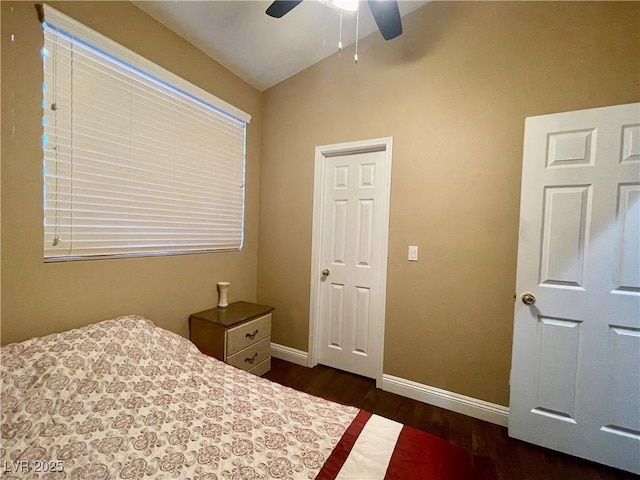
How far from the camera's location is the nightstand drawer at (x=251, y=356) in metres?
2.04

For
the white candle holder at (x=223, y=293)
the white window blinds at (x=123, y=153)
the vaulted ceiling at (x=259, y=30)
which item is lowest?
the white candle holder at (x=223, y=293)

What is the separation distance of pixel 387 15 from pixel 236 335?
7.57 ft

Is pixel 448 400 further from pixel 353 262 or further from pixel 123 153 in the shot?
pixel 123 153

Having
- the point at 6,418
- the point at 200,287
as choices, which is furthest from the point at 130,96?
the point at 6,418

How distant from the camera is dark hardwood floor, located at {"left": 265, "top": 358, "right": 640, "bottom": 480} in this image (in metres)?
1.47

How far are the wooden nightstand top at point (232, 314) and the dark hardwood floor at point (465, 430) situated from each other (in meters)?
0.62

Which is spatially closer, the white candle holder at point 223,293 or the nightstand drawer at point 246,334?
the nightstand drawer at point 246,334

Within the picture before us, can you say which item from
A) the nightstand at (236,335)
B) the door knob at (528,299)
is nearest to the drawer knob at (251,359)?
the nightstand at (236,335)

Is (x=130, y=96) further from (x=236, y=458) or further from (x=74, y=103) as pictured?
(x=236, y=458)

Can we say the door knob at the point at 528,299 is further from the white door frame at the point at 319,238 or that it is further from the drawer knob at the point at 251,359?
the drawer knob at the point at 251,359

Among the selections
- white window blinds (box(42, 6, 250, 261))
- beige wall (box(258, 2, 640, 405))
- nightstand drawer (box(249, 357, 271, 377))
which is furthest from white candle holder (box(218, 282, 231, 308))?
beige wall (box(258, 2, 640, 405))

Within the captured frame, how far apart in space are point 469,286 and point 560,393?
763mm

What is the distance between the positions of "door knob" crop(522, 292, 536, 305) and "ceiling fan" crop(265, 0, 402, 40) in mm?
1820

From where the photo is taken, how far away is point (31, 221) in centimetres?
132
